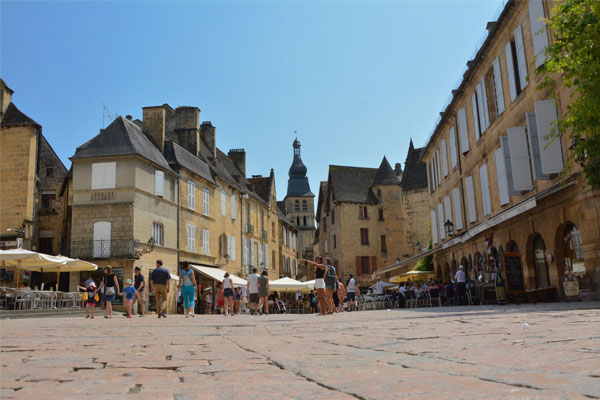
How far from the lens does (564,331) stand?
5438 millimetres

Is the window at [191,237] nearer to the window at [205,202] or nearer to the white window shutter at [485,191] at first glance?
the window at [205,202]

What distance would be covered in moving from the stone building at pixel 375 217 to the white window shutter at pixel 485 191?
Result: 84.6 feet

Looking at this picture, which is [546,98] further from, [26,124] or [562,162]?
[26,124]

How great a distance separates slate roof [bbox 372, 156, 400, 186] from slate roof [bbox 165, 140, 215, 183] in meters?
22.4

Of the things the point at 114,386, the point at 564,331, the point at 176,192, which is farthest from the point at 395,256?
the point at 114,386

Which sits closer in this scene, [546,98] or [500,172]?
[546,98]

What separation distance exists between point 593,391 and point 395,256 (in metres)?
48.7

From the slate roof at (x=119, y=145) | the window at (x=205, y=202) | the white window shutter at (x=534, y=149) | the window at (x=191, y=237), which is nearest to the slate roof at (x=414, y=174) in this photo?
the window at (x=205, y=202)

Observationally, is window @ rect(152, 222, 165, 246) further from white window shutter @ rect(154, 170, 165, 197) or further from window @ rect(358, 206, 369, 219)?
window @ rect(358, 206, 369, 219)

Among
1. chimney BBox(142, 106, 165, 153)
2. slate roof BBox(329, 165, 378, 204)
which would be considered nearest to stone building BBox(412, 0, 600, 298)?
chimney BBox(142, 106, 165, 153)

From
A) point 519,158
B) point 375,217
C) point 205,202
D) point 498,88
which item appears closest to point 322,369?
point 519,158

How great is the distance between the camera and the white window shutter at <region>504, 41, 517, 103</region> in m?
17.6

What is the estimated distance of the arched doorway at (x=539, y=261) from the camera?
16.9 meters

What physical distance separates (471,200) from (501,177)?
4.94m
